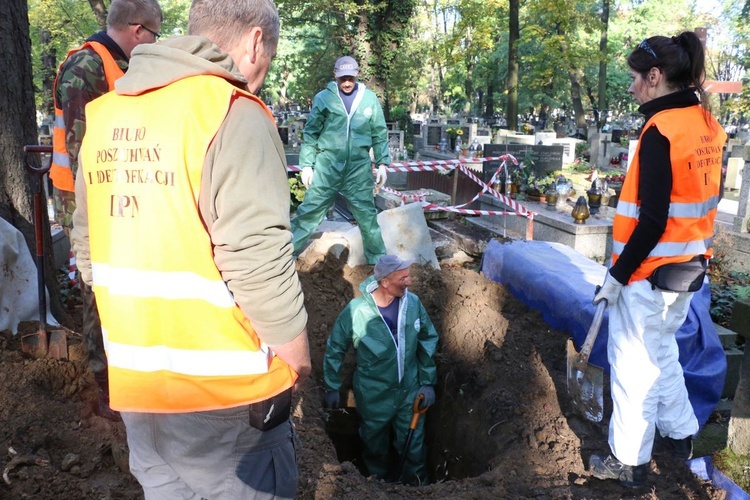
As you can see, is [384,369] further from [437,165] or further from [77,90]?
[437,165]

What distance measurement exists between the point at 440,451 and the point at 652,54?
3504mm

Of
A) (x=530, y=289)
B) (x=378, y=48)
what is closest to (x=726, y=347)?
(x=530, y=289)

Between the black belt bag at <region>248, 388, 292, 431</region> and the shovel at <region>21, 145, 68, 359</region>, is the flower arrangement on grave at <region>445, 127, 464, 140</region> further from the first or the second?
the black belt bag at <region>248, 388, 292, 431</region>

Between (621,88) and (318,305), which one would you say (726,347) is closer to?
(318,305)

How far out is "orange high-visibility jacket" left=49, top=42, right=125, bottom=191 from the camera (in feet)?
9.65

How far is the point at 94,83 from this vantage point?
288 centimetres

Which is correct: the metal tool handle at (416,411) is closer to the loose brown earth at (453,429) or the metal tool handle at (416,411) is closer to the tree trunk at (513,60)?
the loose brown earth at (453,429)

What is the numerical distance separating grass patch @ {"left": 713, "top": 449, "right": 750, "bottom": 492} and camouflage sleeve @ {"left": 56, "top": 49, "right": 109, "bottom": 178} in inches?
145

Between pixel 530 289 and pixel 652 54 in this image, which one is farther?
pixel 530 289

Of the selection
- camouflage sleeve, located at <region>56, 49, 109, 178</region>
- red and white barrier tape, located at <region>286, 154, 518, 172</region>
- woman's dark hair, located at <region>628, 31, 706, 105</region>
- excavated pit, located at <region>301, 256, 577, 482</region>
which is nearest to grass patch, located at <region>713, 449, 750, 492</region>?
excavated pit, located at <region>301, 256, 577, 482</region>

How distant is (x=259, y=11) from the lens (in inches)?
60.7

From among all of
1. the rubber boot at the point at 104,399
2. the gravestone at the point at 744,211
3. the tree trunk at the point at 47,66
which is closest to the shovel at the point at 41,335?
the rubber boot at the point at 104,399

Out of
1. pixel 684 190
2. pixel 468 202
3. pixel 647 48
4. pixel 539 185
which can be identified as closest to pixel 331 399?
pixel 684 190

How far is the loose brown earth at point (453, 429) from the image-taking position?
277 centimetres
